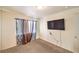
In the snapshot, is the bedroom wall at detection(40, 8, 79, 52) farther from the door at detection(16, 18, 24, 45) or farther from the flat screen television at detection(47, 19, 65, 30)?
the door at detection(16, 18, 24, 45)

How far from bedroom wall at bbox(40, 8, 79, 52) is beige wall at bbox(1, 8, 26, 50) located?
42 cm

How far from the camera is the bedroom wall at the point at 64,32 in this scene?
4.19 feet

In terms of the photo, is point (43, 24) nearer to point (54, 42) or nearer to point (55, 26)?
point (55, 26)

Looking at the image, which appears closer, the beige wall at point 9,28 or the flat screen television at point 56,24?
the beige wall at point 9,28

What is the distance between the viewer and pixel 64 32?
4.68ft

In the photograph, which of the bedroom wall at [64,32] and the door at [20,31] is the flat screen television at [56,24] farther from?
the door at [20,31]

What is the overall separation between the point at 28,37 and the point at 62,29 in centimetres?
61

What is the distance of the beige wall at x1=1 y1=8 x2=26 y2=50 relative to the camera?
1189mm

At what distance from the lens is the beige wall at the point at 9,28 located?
1.19 metres

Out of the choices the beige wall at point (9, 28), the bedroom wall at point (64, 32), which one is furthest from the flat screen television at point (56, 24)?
the beige wall at point (9, 28)

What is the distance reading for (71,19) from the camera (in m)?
A: 1.38

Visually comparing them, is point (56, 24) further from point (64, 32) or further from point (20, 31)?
point (20, 31)

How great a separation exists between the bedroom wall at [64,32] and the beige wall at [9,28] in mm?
417

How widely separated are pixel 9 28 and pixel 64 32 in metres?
0.95
